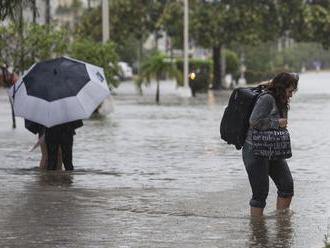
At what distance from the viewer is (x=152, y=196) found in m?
13.2

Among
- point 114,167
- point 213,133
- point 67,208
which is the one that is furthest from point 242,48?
point 67,208

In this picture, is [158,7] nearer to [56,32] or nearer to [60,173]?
[56,32]

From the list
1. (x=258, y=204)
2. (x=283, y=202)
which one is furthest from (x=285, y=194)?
(x=258, y=204)

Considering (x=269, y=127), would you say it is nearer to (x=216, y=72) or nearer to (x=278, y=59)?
(x=216, y=72)

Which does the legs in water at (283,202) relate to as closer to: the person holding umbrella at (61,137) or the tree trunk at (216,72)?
the person holding umbrella at (61,137)

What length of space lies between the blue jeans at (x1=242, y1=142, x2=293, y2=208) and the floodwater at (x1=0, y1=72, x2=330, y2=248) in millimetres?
261

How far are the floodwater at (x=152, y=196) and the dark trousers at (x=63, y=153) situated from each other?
213 mm

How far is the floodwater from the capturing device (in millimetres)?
10031

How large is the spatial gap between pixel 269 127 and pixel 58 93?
17.5 feet

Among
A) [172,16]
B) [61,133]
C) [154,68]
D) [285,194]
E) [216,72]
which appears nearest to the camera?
[285,194]

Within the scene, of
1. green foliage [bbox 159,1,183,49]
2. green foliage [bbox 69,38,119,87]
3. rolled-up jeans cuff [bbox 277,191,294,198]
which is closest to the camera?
rolled-up jeans cuff [bbox 277,191,294,198]

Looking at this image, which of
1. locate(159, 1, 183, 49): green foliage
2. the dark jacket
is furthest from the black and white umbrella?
locate(159, 1, 183, 49): green foliage

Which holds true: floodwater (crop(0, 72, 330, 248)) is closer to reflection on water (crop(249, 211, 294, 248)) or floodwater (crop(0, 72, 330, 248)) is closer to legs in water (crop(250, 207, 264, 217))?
reflection on water (crop(249, 211, 294, 248))

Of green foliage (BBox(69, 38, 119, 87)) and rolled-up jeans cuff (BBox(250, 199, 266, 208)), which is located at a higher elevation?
green foliage (BBox(69, 38, 119, 87))
